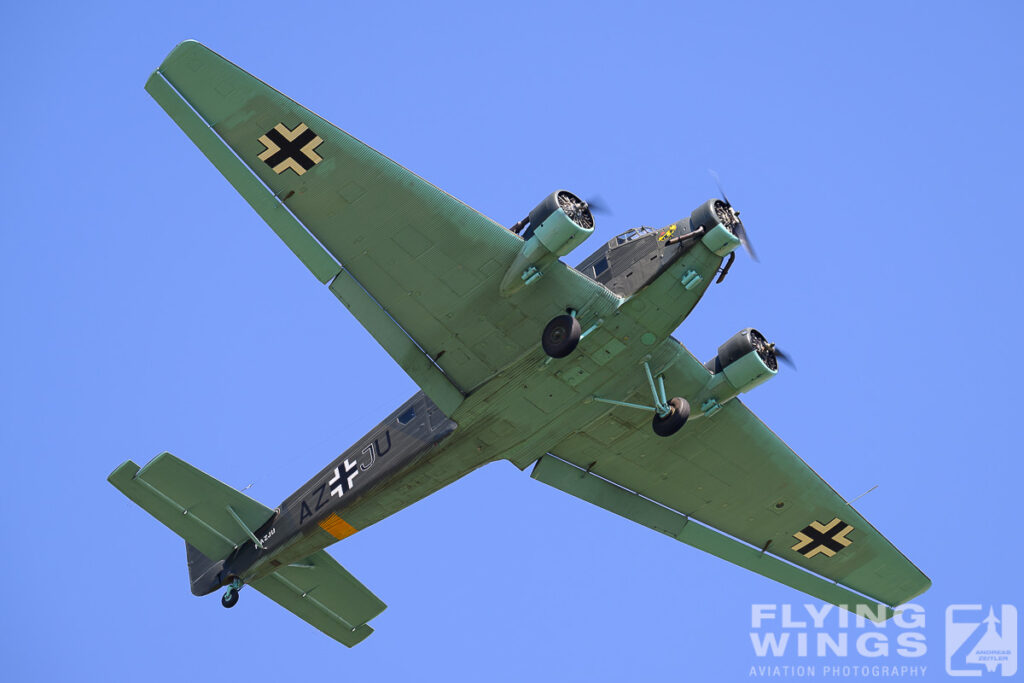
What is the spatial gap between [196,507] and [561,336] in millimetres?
9338

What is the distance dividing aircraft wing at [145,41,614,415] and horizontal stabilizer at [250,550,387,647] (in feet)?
19.2

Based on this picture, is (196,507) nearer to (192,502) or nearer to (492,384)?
(192,502)

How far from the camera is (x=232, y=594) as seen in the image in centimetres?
2386

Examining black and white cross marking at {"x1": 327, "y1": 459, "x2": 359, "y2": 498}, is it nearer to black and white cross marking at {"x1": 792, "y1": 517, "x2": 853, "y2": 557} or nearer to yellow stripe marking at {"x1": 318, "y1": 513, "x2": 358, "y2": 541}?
yellow stripe marking at {"x1": 318, "y1": 513, "x2": 358, "y2": 541}

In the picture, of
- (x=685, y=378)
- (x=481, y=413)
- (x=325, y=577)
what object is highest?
(x=685, y=378)

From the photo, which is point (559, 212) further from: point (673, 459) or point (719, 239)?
point (673, 459)

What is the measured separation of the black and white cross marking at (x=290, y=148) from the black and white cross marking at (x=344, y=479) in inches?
264

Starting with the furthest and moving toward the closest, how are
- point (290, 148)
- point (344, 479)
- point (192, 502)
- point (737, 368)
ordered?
1. point (192, 502)
2. point (344, 479)
3. point (737, 368)
4. point (290, 148)

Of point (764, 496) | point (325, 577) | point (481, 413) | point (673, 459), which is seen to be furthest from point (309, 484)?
point (764, 496)

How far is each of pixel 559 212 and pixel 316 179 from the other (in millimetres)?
4611

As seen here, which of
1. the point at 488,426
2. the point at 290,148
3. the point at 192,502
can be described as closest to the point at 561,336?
the point at 488,426

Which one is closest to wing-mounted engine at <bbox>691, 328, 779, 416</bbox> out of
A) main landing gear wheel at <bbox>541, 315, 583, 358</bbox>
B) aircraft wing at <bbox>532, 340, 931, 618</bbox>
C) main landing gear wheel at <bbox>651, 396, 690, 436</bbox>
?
aircraft wing at <bbox>532, 340, 931, 618</bbox>

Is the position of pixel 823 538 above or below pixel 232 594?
above

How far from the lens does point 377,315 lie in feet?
69.6
